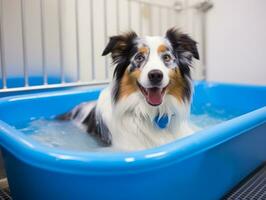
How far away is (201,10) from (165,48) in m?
1.84

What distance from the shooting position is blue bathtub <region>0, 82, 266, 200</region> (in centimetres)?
78

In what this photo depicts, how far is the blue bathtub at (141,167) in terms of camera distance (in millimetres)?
782

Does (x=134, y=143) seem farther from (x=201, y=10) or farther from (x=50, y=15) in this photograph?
(x=201, y=10)

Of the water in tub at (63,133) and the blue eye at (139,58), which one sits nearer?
the blue eye at (139,58)

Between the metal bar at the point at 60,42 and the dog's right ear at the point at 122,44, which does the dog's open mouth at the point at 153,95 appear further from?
the metal bar at the point at 60,42

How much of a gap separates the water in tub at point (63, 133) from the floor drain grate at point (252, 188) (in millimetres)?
416

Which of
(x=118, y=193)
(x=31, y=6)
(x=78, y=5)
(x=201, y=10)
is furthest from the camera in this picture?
(x=201, y=10)

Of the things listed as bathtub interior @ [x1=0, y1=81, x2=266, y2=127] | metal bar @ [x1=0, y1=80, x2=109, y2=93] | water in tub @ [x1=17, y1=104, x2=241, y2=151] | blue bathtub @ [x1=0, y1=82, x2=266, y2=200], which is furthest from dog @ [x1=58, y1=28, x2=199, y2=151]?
metal bar @ [x1=0, y1=80, x2=109, y2=93]

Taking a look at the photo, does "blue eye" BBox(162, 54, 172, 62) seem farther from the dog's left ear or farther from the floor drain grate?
the floor drain grate

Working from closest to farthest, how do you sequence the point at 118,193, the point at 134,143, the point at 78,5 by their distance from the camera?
the point at 118,193, the point at 134,143, the point at 78,5

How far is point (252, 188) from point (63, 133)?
1.05 m

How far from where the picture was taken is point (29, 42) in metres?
2.22

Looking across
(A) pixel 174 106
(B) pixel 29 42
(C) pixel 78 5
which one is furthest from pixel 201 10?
(A) pixel 174 106

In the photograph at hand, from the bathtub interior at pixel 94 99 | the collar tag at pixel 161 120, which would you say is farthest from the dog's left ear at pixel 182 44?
the bathtub interior at pixel 94 99
